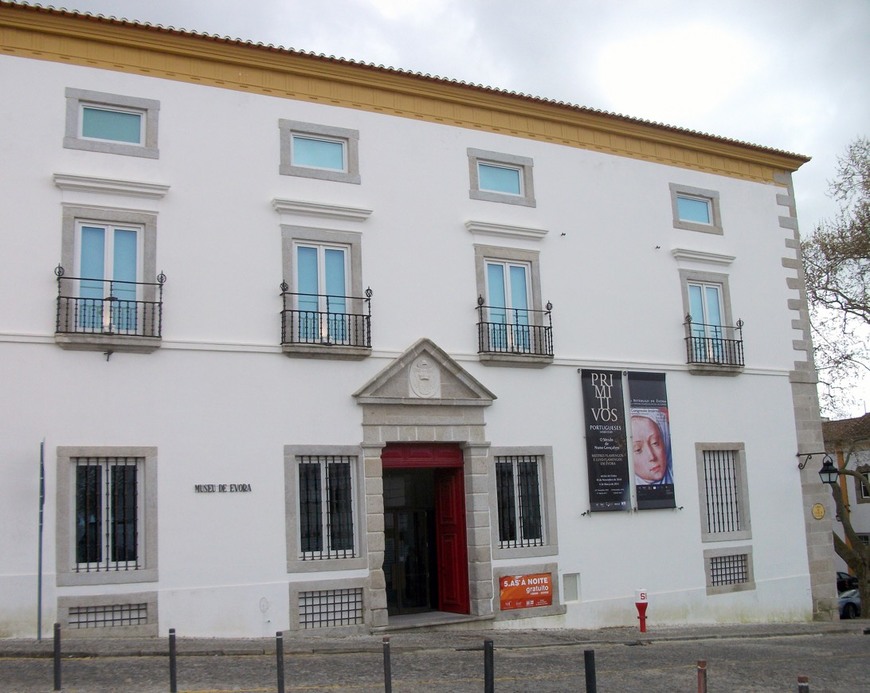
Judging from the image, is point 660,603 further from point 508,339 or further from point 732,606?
point 508,339

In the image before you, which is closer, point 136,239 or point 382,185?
point 136,239

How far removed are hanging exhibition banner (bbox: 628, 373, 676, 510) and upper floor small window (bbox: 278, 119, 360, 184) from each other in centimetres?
660

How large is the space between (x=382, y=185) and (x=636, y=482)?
714cm

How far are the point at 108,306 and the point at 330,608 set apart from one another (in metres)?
5.65

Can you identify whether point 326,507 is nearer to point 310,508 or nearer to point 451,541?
point 310,508

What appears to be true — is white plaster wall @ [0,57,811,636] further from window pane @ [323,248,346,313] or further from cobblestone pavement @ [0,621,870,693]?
cobblestone pavement @ [0,621,870,693]

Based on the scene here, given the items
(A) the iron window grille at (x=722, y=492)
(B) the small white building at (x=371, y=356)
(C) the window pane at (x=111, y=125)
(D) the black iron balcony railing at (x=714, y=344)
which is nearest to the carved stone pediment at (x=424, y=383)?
(B) the small white building at (x=371, y=356)

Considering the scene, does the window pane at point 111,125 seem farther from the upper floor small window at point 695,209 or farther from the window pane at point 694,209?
the window pane at point 694,209

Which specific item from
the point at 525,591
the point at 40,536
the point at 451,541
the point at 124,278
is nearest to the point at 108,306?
the point at 124,278

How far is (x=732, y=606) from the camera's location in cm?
1972

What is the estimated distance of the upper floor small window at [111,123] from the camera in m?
15.0

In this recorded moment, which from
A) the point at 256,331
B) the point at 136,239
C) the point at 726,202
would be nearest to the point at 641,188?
the point at 726,202

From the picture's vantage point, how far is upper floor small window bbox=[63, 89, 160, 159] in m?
15.0

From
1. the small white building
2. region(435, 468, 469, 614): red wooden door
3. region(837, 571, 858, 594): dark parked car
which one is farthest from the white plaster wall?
region(837, 571, 858, 594): dark parked car
